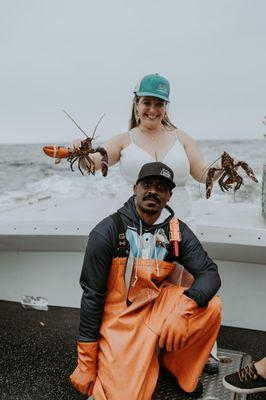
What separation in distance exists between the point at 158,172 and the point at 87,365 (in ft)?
3.58

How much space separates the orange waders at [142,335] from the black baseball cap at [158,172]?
46 cm

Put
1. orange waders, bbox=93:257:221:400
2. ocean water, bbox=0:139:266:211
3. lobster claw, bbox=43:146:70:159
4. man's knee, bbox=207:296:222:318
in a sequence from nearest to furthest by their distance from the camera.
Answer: orange waders, bbox=93:257:221:400 < man's knee, bbox=207:296:222:318 < lobster claw, bbox=43:146:70:159 < ocean water, bbox=0:139:266:211

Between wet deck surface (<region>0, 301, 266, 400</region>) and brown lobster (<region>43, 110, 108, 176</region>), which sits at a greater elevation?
brown lobster (<region>43, 110, 108, 176</region>)

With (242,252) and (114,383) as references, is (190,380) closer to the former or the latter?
(114,383)

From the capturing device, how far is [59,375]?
3092 mm

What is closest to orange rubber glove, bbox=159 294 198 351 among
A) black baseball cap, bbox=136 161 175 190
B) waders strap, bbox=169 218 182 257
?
waders strap, bbox=169 218 182 257

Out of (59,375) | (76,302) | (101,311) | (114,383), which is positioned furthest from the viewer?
(76,302)

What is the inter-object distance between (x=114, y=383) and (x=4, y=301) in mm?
2197

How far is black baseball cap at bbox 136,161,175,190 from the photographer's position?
2.49 metres

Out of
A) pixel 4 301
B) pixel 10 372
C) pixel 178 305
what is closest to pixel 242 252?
pixel 178 305

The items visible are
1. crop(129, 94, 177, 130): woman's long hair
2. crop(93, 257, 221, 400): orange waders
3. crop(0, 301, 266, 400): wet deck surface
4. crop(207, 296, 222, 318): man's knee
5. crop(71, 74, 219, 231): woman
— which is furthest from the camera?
crop(129, 94, 177, 130): woman's long hair

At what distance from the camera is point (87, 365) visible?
248cm

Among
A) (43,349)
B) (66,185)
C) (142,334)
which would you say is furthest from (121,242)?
(66,185)

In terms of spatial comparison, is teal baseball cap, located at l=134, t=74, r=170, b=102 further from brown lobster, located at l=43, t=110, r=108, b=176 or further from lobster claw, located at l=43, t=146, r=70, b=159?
lobster claw, located at l=43, t=146, r=70, b=159
